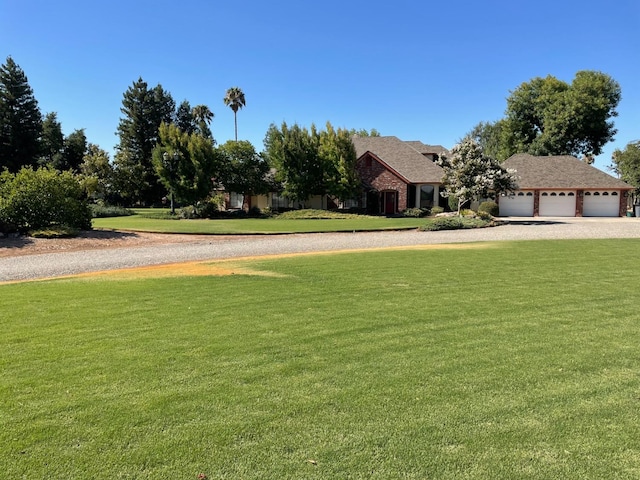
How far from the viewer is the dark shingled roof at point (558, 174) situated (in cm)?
3756

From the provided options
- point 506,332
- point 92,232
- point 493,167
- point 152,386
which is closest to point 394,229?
point 493,167

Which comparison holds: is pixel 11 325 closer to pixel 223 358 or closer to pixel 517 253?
pixel 223 358

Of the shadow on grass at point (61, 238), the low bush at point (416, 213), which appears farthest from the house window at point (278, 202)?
the shadow on grass at point (61, 238)

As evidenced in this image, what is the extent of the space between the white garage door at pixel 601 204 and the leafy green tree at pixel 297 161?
22564mm

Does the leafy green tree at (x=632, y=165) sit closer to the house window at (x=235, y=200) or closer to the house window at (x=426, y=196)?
the house window at (x=426, y=196)

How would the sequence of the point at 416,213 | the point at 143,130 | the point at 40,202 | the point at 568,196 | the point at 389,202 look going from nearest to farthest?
the point at 40,202 < the point at 416,213 < the point at 568,196 < the point at 389,202 < the point at 143,130

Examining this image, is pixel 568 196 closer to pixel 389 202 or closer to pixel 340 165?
pixel 389 202

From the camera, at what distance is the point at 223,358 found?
184 inches

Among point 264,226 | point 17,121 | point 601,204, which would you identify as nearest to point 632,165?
point 601,204

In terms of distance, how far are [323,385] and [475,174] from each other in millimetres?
27958

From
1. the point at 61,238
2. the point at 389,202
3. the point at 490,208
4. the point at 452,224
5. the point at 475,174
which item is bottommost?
the point at 61,238

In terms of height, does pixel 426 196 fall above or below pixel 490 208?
above

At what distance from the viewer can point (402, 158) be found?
41.6 meters

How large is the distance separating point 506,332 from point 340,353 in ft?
7.10
